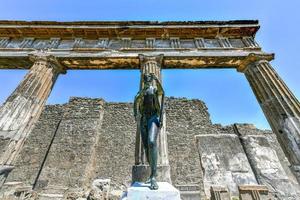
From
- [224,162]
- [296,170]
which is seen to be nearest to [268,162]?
[224,162]

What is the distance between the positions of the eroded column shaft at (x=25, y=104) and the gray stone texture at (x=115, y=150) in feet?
19.5

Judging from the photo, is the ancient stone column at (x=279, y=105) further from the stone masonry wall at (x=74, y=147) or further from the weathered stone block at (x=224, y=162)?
the stone masonry wall at (x=74, y=147)

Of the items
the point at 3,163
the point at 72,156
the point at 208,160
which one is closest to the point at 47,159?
the point at 72,156

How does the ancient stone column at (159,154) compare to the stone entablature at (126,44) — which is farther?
the stone entablature at (126,44)

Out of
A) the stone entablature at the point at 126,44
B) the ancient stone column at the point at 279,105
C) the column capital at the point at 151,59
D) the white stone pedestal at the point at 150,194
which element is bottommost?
the white stone pedestal at the point at 150,194

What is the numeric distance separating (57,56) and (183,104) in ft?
34.8

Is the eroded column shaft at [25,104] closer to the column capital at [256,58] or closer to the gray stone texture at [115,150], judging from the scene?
the gray stone texture at [115,150]

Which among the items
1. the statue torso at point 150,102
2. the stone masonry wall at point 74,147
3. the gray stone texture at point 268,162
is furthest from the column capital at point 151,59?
the gray stone texture at point 268,162

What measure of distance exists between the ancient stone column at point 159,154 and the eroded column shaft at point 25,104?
313 centimetres

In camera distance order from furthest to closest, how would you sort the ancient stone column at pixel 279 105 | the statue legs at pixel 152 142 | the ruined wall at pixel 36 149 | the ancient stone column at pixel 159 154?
the ruined wall at pixel 36 149 → the ancient stone column at pixel 279 105 → the ancient stone column at pixel 159 154 → the statue legs at pixel 152 142

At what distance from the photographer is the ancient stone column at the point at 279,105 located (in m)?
5.44

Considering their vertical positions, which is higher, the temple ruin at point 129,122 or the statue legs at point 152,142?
the temple ruin at point 129,122

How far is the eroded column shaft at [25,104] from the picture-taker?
17.6 ft

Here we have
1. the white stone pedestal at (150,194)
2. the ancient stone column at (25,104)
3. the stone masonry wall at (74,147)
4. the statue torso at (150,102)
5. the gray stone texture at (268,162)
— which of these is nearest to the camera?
the white stone pedestal at (150,194)
